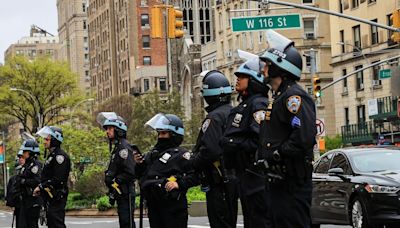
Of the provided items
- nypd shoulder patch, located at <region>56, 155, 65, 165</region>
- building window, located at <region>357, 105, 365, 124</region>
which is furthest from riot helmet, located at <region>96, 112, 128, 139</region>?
building window, located at <region>357, 105, 365, 124</region>

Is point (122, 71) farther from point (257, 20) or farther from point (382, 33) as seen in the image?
point (257, 20)

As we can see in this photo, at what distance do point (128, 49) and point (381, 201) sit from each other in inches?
4708

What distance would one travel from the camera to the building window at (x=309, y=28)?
270 ft

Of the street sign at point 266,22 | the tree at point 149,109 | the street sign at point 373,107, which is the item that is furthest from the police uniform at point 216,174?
the tree at point 149,109

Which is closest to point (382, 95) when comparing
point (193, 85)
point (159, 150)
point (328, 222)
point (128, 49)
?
point (193, 85)

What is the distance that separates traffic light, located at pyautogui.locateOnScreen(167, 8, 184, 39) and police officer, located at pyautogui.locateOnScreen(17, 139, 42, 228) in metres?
11.1

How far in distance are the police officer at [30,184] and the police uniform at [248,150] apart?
772 centimetres

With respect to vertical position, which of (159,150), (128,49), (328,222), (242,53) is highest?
(128,49)

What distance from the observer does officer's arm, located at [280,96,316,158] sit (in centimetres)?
921

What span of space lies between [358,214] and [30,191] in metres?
5.30

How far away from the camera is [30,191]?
18.8 m

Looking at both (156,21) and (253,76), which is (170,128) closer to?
(253,76)

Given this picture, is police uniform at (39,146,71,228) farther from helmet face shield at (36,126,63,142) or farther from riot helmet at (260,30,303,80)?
riot helmet at (260,30,303,80)

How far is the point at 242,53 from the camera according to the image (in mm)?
12609
